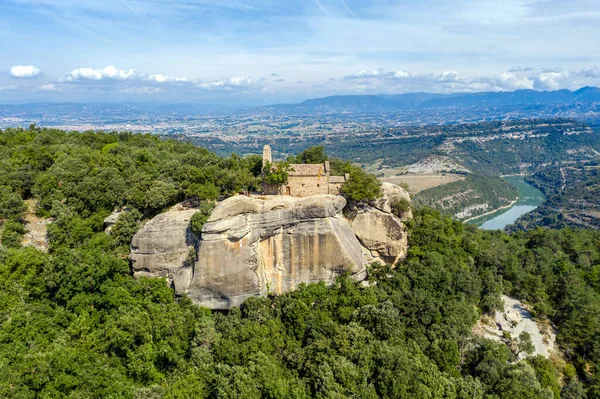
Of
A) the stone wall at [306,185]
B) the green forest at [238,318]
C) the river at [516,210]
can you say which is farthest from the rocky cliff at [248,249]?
the river at [516,210]

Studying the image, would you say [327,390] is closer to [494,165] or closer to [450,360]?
[450,360]

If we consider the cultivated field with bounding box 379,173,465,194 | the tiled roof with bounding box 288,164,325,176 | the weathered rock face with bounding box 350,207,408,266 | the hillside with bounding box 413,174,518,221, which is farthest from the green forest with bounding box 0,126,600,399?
the cultivated field with bounding box 379,173,465,194

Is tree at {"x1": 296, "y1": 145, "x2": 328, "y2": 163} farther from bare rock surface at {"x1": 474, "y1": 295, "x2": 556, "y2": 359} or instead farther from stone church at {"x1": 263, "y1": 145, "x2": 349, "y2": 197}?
bare rock surface at {"x1": 474, "y1": 295, "x2": 556, "y2": 359}

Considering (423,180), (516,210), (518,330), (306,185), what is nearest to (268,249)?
(306,185)

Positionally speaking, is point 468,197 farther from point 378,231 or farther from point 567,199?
point 378,231

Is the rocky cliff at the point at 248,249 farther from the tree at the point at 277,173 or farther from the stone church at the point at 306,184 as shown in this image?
→ the stone church at the point at 306,184

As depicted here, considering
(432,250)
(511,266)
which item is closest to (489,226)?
(511,266)
